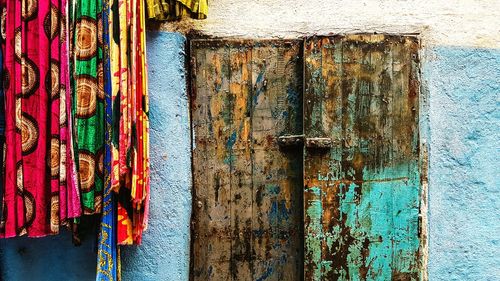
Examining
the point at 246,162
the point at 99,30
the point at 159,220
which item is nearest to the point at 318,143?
the point at 246,162

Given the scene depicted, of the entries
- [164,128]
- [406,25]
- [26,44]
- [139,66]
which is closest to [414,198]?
[406,25]

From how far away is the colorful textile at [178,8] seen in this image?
2.29 metres

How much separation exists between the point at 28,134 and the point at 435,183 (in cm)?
191

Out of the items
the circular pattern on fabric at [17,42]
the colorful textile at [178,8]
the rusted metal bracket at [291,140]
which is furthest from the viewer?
the rusted metal bracket at [291,140]

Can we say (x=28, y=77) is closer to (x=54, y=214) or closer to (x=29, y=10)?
(x=29, y=10)

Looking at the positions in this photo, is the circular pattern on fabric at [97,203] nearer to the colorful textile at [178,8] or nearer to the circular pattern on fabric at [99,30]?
the circular pattern on fabric at [99,30]

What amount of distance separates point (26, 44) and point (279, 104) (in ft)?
3.83

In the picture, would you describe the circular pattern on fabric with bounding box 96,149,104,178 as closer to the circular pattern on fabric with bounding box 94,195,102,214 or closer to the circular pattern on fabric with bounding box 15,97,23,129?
the circular pattern on fabric with bounding box 94,195,102,214

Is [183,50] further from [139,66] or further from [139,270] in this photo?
[139,270]

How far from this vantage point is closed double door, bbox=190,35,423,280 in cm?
239

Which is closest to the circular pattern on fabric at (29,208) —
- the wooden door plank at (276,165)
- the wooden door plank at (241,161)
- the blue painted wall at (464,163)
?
the wooden door plank at (241,161)

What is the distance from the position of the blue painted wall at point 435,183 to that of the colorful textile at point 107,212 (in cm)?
23

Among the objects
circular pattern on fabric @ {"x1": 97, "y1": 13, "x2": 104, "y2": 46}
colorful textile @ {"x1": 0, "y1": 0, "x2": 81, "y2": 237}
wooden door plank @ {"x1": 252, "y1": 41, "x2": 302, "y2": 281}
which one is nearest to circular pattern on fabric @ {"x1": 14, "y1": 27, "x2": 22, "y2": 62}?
colorful textile @ {"x1": 0, "y1": 0, "x2": 81, "y2": 237}

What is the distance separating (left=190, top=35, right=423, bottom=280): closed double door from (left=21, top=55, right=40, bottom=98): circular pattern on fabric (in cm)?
70
